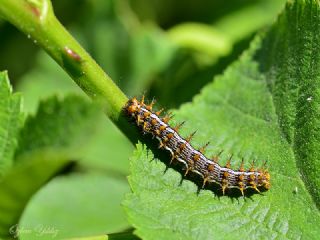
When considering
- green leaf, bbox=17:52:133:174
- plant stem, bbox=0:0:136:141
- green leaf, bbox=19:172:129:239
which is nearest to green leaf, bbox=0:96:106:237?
plant stem, bbox=0:0:136:141

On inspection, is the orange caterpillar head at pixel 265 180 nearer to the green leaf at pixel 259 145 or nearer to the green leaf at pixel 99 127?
the green leaf at pixel 259 145

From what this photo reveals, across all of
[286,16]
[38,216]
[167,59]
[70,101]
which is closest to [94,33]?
[167,59]

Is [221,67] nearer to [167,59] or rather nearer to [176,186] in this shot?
[167,59]

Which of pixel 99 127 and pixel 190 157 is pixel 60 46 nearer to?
pixel 190 157

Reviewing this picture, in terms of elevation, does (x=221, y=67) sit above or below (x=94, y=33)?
below

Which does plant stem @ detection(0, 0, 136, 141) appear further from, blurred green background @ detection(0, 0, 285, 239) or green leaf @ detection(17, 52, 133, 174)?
green leaf @ detection(17, 52, 133, 174)

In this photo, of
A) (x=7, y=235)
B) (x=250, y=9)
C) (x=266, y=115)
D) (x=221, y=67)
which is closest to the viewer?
(x=7, y=235)

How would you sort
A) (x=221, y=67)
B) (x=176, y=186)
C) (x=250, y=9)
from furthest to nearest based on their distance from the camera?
1. (x=250, y=9)
2. (x=221, y=67)
3. (x=176, y=186)
